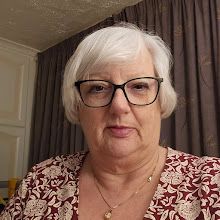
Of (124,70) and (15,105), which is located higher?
(15,105)

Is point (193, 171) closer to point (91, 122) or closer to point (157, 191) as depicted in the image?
point (157, 191)

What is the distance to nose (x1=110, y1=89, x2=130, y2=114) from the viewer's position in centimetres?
73

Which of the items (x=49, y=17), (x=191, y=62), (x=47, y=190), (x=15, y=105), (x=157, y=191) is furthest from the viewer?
(x=15, y=105)

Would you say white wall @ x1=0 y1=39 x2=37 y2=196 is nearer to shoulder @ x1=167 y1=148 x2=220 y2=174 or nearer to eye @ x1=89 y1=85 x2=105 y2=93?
eye @ x1=89 y1=85 x2=105 y2=93

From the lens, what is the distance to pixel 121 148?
0.75m

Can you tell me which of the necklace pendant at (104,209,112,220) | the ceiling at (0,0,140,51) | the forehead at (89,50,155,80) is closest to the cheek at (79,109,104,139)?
the forehead at (89,50,155,80)

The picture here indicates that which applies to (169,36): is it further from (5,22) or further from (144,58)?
(5,22)

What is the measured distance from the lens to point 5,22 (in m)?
2.16

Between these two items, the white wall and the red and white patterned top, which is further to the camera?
the white wall

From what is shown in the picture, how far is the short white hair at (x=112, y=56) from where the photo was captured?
77 cm

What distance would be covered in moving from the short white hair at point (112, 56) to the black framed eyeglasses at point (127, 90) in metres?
0.03

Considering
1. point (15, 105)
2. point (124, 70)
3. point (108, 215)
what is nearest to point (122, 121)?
point (124, 70)

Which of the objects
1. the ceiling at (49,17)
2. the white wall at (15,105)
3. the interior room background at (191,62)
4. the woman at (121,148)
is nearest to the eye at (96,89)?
the woman at (121,148)

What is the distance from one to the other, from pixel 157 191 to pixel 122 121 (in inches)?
7.8
